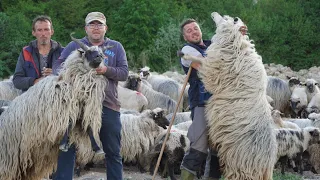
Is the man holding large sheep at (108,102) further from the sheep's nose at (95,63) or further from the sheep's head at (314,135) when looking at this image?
the sheep's head at (314,135)

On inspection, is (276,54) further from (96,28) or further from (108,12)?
(96,28)

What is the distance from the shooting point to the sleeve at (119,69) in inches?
253

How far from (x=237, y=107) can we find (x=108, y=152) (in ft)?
4.71

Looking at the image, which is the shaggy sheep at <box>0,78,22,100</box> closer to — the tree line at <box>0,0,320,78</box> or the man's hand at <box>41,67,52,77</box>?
the man's hand at <box>41,67,52,77</box>

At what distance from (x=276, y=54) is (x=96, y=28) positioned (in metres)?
35.8

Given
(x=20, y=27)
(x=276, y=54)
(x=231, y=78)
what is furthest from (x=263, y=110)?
(x=276, y=54)

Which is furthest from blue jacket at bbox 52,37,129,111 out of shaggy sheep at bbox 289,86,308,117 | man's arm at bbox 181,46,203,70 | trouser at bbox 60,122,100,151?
shaggy sheep at bbox 289,86,308,117

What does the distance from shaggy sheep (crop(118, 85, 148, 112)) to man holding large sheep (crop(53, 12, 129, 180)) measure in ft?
27.2

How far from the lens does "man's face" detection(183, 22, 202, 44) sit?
708 cm

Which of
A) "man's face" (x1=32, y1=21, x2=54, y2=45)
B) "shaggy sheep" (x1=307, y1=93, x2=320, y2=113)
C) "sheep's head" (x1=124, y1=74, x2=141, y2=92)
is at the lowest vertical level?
"shaggy sheep" (x1=307, y1=93, x2=320, y2=113)

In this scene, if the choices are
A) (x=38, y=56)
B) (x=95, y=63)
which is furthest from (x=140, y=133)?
(x=95, y=63)

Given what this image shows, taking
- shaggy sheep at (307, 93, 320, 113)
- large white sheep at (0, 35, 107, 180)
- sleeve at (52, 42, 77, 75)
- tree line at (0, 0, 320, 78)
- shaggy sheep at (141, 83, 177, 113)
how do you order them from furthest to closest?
tree line at (0, 0, 320, 78) → shaggy sheep at (307, 93, 320, 113) → shaggy sheep at (141, 83, 177, 113) → sleeve at (52, 42, 77, 75) → large white sheep at (0, 35, 107, 180)

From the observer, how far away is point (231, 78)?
22.2ft

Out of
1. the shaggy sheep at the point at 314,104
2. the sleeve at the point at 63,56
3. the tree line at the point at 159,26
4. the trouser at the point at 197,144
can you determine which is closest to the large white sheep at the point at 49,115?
the sleeve at the point at 63,56
